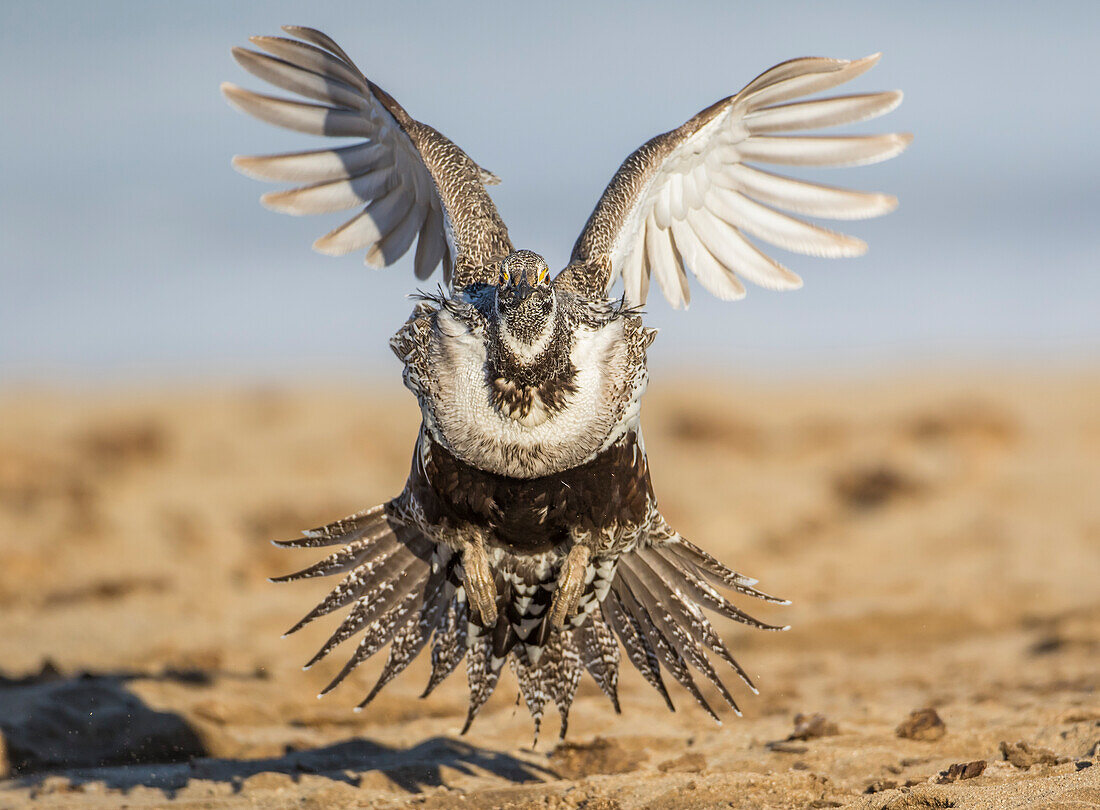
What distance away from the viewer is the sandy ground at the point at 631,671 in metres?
5.51

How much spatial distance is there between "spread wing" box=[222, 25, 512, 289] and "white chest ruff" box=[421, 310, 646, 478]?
118cm

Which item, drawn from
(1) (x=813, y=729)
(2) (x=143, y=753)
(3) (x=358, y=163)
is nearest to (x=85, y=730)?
(2) (x=143, y=753)

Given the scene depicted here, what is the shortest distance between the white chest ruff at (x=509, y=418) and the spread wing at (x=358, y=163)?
1183mm

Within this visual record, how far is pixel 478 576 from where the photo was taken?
4953 mm

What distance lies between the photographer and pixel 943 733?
5801mm

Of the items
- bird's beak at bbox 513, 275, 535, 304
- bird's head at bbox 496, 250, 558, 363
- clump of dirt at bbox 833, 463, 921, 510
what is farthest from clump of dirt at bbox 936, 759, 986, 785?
clump of dirt at bbox 833, 463, 921, 510

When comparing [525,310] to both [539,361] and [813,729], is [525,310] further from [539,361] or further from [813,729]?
[813,729]

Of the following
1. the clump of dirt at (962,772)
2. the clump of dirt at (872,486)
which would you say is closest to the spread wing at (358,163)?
the clump of dirt at (962,772)

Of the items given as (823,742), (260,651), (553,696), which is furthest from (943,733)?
(260,651)

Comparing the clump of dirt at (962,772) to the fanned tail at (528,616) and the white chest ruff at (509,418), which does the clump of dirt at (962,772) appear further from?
the white chest ruff at (509,418)

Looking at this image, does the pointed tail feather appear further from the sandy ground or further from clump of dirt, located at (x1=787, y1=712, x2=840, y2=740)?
clump of dirt, located at (x1=787, y1=712, x2=840, y2=740)

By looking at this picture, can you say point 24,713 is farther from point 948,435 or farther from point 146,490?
point 948,435

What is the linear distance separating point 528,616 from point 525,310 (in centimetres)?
155

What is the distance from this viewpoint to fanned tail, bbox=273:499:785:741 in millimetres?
5375
